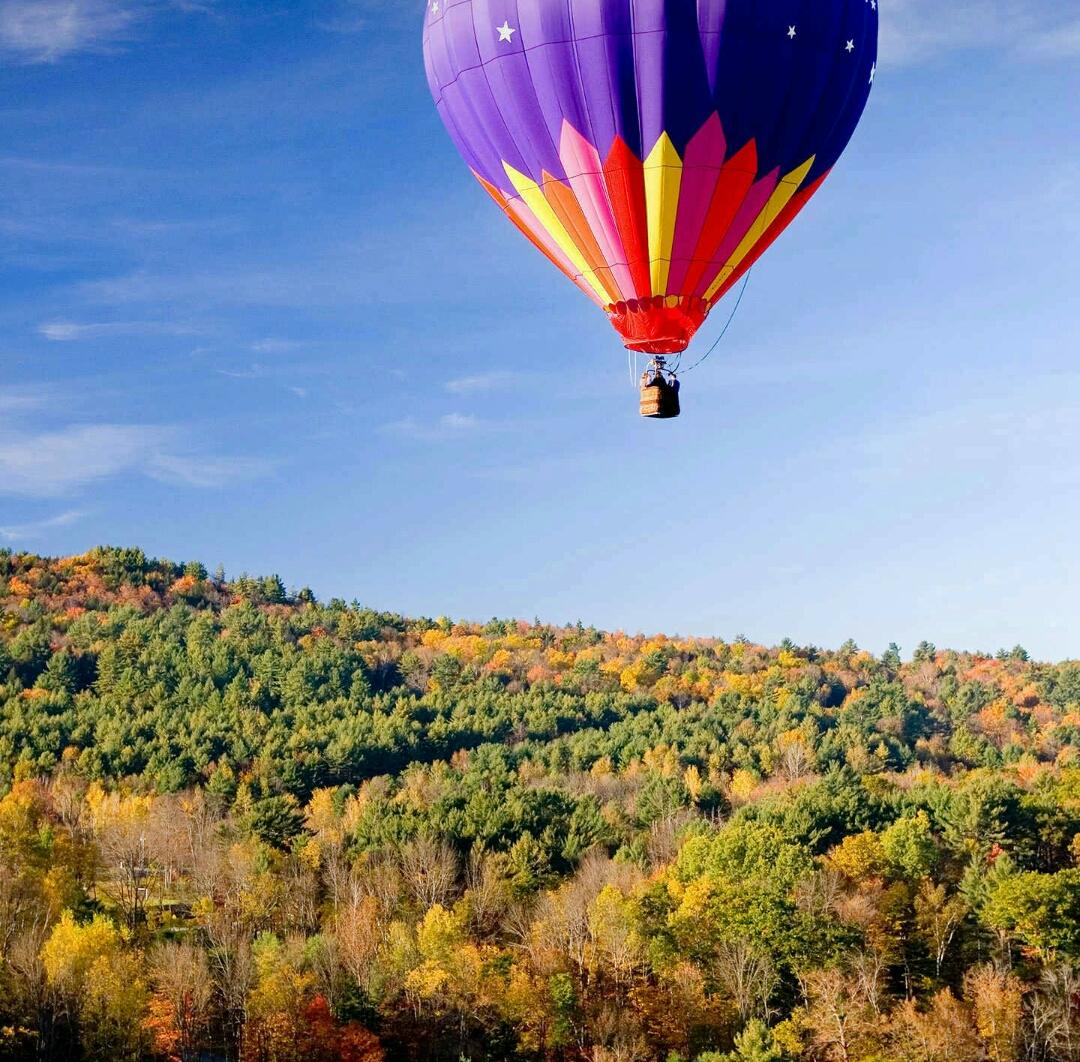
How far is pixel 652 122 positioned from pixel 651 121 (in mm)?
32

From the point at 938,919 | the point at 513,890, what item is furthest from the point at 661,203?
the point at 513,890

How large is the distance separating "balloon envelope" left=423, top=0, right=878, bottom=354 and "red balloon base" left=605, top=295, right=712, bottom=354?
32 mm

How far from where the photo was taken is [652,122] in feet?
104

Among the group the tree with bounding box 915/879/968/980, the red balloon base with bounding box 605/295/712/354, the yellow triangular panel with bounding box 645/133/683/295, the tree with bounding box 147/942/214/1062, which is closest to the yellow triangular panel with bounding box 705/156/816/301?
the red balloon base with bounding box 605/295/712/354

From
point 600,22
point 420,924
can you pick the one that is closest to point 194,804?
point 420,924

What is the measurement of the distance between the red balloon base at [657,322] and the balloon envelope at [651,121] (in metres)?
0.03

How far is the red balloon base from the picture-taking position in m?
33.2

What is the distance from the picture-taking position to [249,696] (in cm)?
11544

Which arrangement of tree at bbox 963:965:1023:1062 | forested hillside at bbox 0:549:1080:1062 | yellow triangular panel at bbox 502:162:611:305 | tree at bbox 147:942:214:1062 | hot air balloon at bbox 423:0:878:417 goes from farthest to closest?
tree at bbox 147:942:214:1062 < forested hillside at bbox 0:549:1080:1062 < tree at bbox 963:965:1023:1062 < yellow triangular panel at bbox 502:162:611:305 < hot air balloon at bbox 423:0:878:417

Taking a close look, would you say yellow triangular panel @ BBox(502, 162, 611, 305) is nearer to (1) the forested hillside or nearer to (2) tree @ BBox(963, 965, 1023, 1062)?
(1) the forested hillside

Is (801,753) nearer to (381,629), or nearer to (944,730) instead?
(944,730)

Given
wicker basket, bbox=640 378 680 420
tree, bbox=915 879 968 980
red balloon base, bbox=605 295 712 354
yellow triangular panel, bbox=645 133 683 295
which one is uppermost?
yellow triangular panel, bbox=645 133 683 295

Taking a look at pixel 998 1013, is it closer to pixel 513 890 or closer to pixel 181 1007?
pixel 513 890

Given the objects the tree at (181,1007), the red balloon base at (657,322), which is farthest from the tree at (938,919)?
the red balloon base at (657,322)
